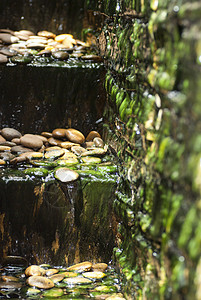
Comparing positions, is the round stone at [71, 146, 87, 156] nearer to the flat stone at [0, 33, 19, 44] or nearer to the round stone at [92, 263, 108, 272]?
the round stone at [92, 263, 108, 272]

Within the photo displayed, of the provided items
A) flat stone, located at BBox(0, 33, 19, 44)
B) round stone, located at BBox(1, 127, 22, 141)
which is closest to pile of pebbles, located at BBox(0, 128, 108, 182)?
round stone, located at BBox(1, 127, 22, 141)

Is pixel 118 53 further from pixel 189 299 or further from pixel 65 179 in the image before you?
pixel 189 299

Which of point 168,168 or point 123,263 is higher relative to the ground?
point 168,168

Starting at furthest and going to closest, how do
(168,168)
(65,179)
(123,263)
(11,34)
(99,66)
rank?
(11,34) < (99,66) < (65,179) < (123,263) < (168,168)


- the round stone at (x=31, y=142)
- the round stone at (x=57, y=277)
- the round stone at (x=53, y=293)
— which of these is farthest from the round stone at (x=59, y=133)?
the round stone at (x=53, y=293)

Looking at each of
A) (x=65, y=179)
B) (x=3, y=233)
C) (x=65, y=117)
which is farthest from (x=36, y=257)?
(x=65, y=117)

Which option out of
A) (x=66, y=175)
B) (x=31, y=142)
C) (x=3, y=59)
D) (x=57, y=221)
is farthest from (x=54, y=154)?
(x=3, y=59)

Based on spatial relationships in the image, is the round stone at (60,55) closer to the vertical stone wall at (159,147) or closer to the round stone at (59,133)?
the round stone at (59,133)
